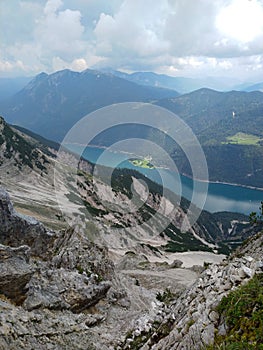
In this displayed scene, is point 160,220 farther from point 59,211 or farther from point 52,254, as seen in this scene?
point 52,254

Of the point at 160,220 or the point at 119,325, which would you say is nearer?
the point at 119,325

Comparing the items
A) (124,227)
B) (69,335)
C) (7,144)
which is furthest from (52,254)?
(7,144)

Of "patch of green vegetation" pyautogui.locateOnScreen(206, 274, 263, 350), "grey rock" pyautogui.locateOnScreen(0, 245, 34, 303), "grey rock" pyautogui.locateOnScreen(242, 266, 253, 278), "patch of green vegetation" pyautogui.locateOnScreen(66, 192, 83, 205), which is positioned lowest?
"patch of green vegetation" pyautogui.locateOnScreen(66, 192, 83, 205)

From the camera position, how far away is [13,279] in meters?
15.3

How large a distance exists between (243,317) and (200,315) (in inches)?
69.7

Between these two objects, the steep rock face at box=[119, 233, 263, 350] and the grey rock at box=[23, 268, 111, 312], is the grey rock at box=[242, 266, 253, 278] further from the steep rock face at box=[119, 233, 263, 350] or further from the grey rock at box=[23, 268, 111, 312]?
the grey rock at box=[23, 268, 111, 312]

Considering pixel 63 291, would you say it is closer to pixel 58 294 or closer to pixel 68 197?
pixel 58 294

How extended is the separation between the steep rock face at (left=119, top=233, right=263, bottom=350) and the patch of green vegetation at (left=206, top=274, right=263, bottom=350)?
0.35 meters

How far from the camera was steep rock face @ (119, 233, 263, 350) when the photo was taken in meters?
10.2

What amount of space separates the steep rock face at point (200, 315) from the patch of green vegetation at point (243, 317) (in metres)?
0.35

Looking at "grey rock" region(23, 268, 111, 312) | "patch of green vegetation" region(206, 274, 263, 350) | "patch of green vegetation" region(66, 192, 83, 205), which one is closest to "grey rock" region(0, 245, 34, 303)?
"grey rock" region(23, 268, 111, 312)

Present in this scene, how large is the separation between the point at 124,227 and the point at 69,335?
7912 cm

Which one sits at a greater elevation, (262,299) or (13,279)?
(262,299)

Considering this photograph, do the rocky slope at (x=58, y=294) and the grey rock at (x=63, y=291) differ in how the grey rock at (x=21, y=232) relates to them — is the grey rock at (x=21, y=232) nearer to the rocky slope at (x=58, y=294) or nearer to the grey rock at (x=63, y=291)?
the rocky slope at (x=58, y=294)
